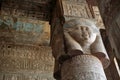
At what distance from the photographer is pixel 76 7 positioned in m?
4.65

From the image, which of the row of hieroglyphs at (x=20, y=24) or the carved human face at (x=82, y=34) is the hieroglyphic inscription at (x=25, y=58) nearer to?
the row of hieroglyphs at (x=20, y=24)

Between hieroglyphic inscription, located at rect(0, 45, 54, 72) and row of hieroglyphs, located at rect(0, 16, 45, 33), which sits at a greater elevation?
row of hieroglyphs, located at rect(0, 16, 45, 33)

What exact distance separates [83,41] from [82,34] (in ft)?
0.48

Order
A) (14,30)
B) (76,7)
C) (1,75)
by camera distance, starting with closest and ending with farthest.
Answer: (76,7) → (1,75) → (14,30)

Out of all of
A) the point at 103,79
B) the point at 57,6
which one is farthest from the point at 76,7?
the point at 103,79

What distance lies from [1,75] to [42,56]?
4.12 ft

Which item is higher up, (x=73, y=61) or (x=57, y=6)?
(x=57, y=6)

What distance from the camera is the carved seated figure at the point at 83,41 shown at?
360 centimetres

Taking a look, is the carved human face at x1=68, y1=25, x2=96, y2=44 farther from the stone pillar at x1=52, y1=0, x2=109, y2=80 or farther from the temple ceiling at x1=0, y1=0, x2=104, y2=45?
the temple ceiling at x1=0, y1=0, x2=104, y2=45

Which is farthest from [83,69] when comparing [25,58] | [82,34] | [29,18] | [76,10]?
[25,58]

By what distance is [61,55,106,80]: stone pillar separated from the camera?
129 inches

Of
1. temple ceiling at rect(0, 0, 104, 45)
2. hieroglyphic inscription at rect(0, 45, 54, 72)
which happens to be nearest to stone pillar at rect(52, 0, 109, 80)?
temple ceiling at rect(0, 0, 104, 45)

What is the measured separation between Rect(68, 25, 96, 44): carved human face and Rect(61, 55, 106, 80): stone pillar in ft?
0.93

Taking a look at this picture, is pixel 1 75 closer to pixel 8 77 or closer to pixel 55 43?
pixel 8 77
